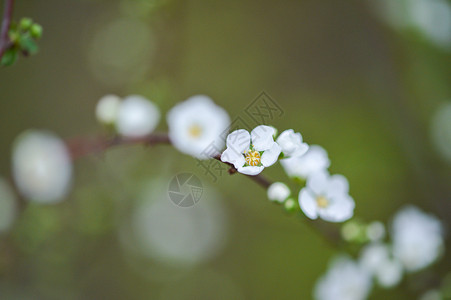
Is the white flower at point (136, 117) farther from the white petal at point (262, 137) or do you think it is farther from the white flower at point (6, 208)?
the white flower at point (6, 208)

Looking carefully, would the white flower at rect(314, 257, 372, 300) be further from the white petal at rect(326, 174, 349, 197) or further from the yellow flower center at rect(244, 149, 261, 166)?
the yellow flower center at rect(244, 149, 261, 166)

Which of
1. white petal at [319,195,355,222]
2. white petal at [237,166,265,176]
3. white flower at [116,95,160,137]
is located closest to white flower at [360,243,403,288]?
white petal at [319,195,355,222]

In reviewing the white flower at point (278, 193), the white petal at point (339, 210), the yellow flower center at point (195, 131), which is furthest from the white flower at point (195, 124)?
the white petal at point (339, 210)

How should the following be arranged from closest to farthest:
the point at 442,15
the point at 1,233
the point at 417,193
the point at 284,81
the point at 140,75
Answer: the point at 1,233
the point at 442,15
the point at 417,193
the point at 140,75
the point at 284,81

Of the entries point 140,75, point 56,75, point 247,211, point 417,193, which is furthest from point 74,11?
point 417,193

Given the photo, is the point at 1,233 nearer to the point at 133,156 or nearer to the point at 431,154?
the point at 133,156

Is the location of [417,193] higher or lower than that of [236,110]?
higher
